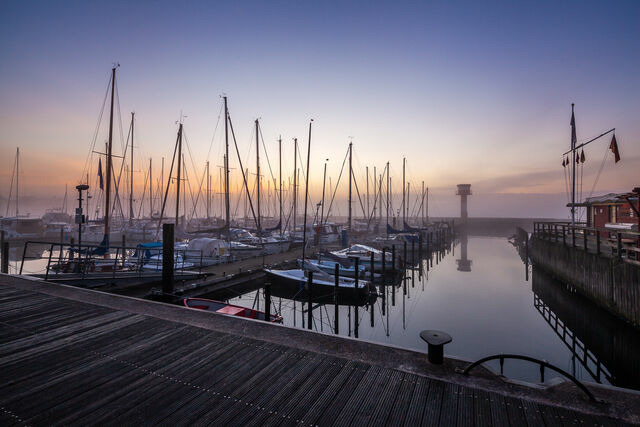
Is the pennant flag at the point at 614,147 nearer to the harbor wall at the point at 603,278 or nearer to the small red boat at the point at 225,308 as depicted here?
the harbor wall at the point at 603,278

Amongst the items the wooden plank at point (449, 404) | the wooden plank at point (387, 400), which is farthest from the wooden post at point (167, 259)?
the wooden plank at point (449, 404)

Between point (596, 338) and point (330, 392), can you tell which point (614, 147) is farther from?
point (330, 392)

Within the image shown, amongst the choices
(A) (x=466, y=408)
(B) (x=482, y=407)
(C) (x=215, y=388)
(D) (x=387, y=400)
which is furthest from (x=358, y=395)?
(C) (x=215, y=388)

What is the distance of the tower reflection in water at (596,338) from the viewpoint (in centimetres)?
1106

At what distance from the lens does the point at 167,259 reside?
41.9 feet

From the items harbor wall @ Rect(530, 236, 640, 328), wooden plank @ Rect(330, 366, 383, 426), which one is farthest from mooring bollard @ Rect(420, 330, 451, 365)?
harbor wall @ Rect(530, 236, 640, 328)

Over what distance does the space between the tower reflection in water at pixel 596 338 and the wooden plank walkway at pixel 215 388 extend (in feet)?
36.0

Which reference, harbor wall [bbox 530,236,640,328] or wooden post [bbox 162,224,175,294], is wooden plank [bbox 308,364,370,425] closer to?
wooden post [bbox 162,224,175,294]

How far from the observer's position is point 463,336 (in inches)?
623

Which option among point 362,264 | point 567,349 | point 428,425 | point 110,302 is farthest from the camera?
point 362,264

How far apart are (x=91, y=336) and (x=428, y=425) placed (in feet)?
21.8

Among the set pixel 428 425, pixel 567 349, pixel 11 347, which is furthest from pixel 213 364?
pixel 567 349

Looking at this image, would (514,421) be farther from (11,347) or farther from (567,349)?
(567,349)

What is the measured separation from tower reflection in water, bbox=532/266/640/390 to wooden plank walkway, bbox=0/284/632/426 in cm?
1097
